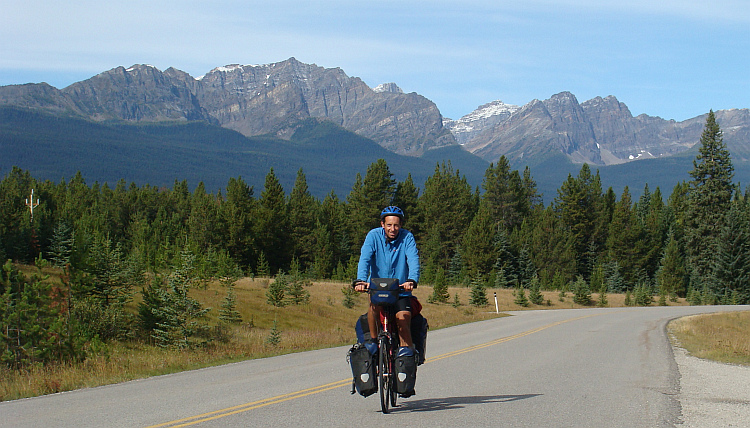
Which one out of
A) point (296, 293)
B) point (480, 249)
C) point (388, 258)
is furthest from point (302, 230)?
point (388, 258)

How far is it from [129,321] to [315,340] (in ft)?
21.3

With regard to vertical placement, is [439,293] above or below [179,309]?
below

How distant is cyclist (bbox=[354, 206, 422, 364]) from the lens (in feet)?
25.7

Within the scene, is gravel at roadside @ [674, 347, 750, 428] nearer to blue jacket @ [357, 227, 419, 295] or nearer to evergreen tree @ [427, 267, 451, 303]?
blue jacket @ [357, 227, 419, 295]

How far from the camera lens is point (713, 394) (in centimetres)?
962

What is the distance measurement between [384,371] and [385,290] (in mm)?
963

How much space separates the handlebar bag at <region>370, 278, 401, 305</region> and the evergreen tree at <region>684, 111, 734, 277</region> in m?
70.8

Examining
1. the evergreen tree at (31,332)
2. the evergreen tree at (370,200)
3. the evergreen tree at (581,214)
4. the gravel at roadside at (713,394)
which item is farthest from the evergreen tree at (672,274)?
the evergreen tree at (31,332)

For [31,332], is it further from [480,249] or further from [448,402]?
[480,249]

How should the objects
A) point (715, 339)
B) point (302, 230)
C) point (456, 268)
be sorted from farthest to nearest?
point (302, 230), point (456, 268), point (715, 339)

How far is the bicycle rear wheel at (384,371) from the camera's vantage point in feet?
25.4

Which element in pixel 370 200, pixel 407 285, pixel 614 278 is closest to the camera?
pixel 407 285

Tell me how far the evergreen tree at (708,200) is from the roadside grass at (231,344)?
34.1 meters

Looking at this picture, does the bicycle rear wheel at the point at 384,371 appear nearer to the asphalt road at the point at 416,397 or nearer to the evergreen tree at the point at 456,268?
the asphalt road at the point at 416,397
